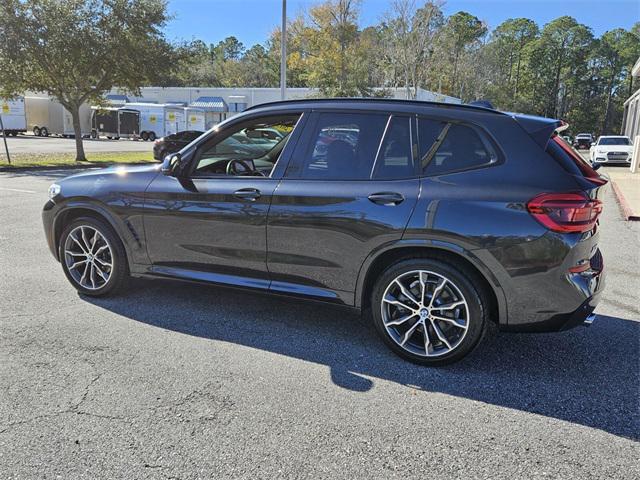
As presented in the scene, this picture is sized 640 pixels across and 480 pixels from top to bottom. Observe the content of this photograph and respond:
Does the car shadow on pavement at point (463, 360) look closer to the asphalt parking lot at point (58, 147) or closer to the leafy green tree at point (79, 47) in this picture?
the leafy green tree at point (79, 47)

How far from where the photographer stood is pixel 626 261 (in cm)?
680

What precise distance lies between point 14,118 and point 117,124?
7581 millimetres

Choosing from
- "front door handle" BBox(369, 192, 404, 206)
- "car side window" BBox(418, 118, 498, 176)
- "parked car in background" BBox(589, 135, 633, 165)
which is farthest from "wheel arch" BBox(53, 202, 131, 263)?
"parked car in background" BBox(589, 135, 633, 165)

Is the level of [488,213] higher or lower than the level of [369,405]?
higher

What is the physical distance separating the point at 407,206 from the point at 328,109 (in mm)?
1048

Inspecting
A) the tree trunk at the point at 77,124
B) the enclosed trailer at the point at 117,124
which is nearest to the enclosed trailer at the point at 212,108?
the enclosed trailer at the point at 117,124

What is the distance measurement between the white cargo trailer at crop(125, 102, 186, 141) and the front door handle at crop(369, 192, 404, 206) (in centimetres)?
3942

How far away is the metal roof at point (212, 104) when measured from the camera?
154 feet

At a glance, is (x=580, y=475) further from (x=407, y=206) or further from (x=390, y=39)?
(x=390, y=39)

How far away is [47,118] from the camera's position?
4394 centimetres

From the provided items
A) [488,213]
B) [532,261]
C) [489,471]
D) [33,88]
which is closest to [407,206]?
[488,213]

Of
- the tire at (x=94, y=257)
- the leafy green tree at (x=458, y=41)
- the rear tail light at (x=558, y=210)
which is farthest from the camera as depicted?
the leafy green tree at (x=458, y=41)

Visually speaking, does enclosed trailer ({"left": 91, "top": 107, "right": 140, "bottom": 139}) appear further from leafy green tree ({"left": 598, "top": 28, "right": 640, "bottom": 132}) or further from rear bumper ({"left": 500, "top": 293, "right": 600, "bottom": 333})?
leafy green tree ({"left": 598, "top": 28, "right": 640, "bottom": 132})

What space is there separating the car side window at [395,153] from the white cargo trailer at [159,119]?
129 feet
